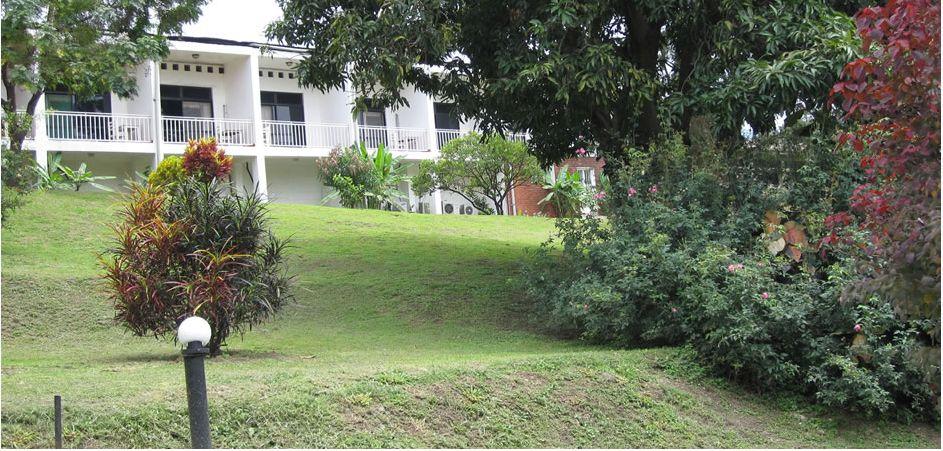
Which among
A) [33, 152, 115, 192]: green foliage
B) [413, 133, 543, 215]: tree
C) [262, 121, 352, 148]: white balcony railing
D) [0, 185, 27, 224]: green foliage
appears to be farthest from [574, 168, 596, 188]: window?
[0, 185, 27, 224]: green foliage

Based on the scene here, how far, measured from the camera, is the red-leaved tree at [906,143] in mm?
4453

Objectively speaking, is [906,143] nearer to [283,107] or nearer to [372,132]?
[372,132]

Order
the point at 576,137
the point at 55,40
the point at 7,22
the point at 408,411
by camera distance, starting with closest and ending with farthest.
Answer: the point at 408,411
the point at 7,22
the point at 55,40
the point at 576,137

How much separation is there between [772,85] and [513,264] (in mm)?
5693

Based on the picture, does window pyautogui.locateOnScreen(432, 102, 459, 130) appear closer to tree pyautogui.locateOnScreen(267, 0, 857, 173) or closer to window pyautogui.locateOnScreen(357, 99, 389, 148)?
window pyautogui.locateOnScreen(357, 99, 389, 148)

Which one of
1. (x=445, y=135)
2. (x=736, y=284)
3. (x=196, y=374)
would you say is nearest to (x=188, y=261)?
(x=196, y=374)

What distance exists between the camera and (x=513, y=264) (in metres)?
15.2

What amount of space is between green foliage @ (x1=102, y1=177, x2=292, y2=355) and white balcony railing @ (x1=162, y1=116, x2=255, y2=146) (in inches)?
741

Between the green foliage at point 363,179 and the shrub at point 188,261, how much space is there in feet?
54.2

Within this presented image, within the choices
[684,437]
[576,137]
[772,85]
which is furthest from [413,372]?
[576,137]

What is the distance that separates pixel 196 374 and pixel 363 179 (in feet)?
67.7

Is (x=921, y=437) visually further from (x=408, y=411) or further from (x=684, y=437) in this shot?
(x=408, y=411)

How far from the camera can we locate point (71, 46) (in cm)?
1180

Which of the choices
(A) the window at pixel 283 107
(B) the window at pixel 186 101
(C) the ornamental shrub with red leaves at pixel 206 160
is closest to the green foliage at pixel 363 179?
(A) the window at pixel 283 107
